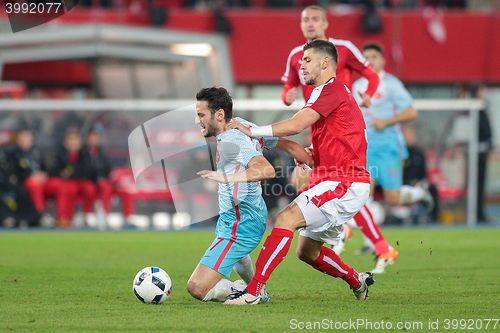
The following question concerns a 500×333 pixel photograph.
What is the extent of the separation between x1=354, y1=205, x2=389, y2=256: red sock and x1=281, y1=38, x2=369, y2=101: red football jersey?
1.35m

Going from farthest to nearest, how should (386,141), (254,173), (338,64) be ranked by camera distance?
(386,141)
(338,64)
(254,173)

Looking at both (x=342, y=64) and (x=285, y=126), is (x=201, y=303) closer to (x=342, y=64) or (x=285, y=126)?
(x=285, y=126)

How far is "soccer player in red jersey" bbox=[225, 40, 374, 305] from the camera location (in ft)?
25.6

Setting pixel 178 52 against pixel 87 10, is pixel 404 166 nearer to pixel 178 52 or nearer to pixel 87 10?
pixel 178 52

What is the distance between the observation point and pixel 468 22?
953 inches

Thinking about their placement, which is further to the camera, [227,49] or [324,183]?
[227,49]

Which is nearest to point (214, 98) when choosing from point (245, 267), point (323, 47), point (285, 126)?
point (285, 126)

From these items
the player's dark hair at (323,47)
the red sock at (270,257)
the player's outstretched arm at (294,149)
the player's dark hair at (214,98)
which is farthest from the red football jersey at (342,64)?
the red sock at (270,257)

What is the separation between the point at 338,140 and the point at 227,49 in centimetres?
1562

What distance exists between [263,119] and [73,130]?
3611mm

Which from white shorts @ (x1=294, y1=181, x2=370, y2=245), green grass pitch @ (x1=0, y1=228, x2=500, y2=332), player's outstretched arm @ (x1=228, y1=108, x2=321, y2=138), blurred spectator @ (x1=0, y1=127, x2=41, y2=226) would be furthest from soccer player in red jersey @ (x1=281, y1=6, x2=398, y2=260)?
blurred spectator @ (x1=0, y1=127, x2=41, y2=226)

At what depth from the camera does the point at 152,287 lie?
7.93 meters

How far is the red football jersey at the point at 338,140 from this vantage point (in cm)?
804

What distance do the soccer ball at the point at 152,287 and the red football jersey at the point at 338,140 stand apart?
A: 1351 millimetres
